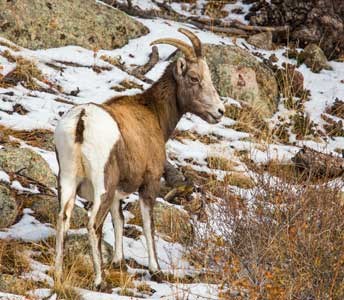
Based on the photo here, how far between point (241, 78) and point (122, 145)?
696 centimetres

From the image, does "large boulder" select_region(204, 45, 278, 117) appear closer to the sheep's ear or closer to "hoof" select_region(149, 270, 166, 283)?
the sheep's ear

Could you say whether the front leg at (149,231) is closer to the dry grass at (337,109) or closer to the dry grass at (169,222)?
the dry grass at (169,222)

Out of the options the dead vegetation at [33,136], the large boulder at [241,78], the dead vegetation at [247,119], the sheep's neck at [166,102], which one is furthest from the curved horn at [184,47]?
the large boulder at [241,78]

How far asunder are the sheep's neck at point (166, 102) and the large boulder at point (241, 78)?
191 inches

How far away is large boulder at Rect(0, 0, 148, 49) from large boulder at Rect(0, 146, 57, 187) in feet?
15.5

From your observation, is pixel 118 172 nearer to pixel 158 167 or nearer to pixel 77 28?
pixel 158 167

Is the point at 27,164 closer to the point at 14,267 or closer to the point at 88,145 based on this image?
the point at 14,267

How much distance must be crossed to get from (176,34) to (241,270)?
8575mm

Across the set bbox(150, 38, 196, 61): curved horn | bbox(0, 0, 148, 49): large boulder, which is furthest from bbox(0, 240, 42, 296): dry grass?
bbox(0, 0, 148, 49): large boulder

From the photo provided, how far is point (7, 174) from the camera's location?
797 cm

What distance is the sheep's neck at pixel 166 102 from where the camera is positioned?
812 centimetres

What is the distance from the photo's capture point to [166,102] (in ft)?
27.1

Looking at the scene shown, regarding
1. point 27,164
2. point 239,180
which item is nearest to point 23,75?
point 27,164

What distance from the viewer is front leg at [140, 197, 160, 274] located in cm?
734
